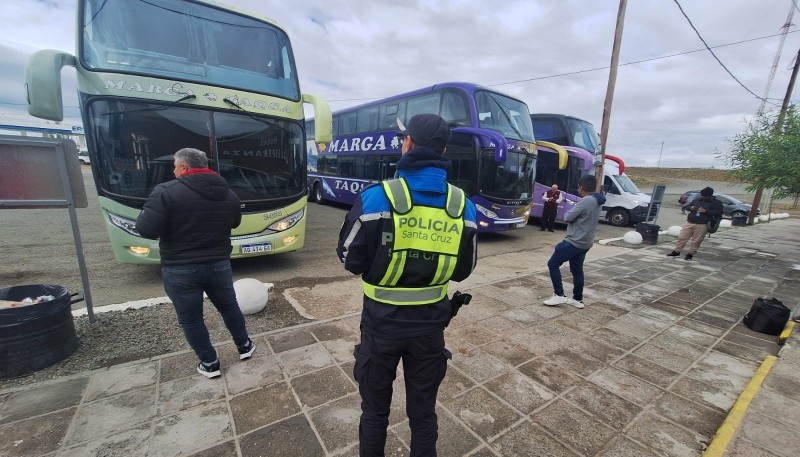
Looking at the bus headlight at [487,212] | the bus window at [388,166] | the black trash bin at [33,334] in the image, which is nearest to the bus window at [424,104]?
the bus window at [388,166]

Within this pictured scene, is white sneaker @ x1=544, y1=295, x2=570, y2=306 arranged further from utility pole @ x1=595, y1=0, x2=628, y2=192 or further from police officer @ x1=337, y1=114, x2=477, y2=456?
utility pole @ x1=595, y1=0, x2=628, y2=192

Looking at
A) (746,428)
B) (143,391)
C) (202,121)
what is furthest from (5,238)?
(746,428)

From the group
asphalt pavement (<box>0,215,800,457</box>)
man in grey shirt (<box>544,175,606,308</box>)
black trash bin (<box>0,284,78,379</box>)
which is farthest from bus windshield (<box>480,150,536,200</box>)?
black trash bin (<box>0,284,78,379</box>)

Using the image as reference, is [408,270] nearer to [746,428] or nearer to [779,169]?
[746,428]

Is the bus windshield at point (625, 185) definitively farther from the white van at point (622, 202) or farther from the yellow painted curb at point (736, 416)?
the yellow painted curb at point (736, 416)

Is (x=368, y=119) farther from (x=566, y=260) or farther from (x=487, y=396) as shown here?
(x=487, y=396)

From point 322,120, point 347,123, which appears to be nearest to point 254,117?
point 322,120

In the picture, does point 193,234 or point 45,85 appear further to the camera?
point 45,85

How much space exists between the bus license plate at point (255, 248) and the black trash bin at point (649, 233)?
34.4 ft

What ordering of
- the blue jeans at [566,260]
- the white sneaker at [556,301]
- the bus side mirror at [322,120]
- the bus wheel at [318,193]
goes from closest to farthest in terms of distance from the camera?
1. the blue jeans at [566,260]
2. the white sneaker at [556,301]
3. the bus side mirror at [322,120]
4. the bus wheel at [318,193]

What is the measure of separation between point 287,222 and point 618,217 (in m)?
14.3

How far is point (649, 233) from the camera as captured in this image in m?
9.79

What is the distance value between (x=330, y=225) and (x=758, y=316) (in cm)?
941

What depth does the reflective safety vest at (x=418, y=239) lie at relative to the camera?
60.7 inches
